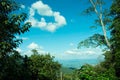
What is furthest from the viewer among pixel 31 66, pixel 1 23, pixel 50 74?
pixel 50 74

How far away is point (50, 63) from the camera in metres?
69.6

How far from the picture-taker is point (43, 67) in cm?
6575

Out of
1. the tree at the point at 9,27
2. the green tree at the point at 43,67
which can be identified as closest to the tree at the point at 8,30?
the tree at the point at 9,27

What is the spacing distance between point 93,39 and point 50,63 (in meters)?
38.1

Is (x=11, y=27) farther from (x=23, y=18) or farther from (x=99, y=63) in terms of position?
(x=99, y=63)

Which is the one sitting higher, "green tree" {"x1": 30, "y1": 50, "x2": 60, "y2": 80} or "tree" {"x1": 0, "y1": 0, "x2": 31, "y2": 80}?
"green tree" {"x1": 30, "y1": 50, "x2": 60, "y2": 80}

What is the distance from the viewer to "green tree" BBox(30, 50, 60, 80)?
63344 millimetres

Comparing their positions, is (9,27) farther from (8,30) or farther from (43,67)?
(43,67)

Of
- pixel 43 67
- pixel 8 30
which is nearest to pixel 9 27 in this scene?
pixel 8 30

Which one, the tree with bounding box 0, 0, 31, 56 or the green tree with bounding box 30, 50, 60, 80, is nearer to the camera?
the tree with bounding box 0, 0, 31, 56

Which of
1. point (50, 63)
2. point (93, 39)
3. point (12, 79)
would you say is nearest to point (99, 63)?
Answer: point (93, 39)

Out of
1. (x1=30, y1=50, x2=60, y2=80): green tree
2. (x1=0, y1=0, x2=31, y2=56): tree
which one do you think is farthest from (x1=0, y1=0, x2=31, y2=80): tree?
(x1=30, y1=50, x2=60, y2=80): green tree

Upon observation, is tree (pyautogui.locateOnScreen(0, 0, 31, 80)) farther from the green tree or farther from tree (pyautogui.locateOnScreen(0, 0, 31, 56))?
the green tree

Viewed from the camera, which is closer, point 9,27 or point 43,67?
point 9,27
